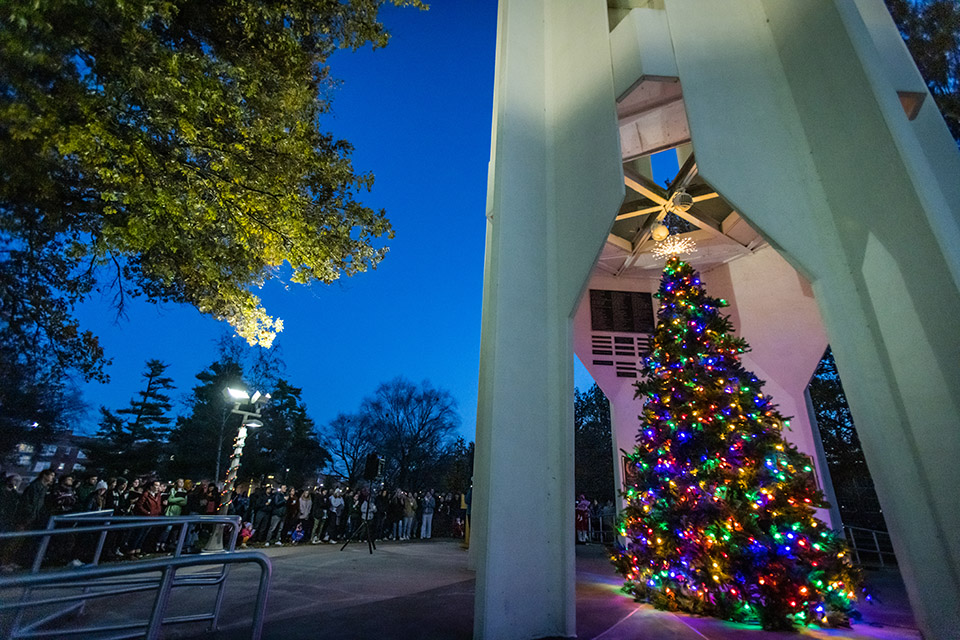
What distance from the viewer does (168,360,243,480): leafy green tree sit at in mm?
23219

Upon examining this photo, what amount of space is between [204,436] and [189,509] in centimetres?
1722

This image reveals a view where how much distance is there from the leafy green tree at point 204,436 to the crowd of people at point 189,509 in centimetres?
1303

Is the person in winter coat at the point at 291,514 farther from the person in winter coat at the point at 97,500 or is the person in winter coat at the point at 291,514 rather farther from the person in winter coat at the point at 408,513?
the person in winter coat at the point at 97,500

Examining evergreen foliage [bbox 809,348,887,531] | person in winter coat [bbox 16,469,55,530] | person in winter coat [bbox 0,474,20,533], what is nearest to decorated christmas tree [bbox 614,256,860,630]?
person in winter coat [bbox 16,469,55,530]

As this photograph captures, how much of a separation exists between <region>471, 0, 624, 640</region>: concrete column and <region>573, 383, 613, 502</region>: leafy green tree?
18.4 meters

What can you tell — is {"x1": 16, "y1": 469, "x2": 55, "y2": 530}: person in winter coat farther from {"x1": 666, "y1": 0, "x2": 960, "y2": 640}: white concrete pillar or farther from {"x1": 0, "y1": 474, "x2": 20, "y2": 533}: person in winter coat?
{"x1": 666, "y1": 0, "x2": 960, "y2": 640}: white concrete pillar

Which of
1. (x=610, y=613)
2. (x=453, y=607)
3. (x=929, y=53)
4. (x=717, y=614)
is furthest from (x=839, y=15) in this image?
(x=929, y=53)

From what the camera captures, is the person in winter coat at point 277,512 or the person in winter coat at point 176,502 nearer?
the person in winter coat at point 176,502

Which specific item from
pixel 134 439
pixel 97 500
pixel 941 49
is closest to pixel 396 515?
pixel 97 500

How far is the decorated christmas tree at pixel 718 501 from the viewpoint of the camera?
159 inches

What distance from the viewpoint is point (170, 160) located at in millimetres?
5211

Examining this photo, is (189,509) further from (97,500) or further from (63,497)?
(63,497)

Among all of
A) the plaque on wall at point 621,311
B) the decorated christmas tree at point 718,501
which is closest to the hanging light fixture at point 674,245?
the decorated christmas tree at point 718,501

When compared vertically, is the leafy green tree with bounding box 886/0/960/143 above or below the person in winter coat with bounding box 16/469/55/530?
above
